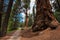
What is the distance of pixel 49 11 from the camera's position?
10516 millimetres

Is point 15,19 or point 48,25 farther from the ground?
point 48,25

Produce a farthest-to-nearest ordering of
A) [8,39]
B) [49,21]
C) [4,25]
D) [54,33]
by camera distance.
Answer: [4,25]
[49,21]
[8,39]
[54,33]

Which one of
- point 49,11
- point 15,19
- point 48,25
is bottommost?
point 15,19

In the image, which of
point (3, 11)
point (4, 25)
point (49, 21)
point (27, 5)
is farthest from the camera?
point (27, 5)

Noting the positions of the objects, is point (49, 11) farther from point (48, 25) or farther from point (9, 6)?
point (9, 6)

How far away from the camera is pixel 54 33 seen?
8.41 m

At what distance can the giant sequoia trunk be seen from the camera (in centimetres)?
999

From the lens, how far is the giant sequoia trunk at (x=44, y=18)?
9992 millimetres

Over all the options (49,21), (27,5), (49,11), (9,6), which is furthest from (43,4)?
(27,5)

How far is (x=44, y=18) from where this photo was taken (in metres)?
10.3

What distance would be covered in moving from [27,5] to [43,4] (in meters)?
16.1

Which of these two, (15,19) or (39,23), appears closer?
(39,23)

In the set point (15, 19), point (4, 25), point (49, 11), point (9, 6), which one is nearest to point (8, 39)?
point (4, 25)

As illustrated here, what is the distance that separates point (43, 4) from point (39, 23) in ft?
4.37
